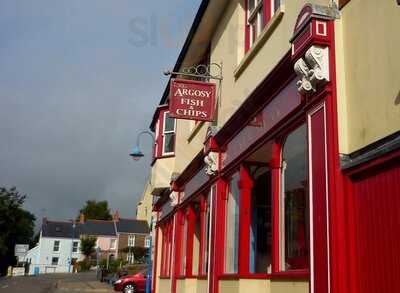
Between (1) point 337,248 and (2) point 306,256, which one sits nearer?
(1) point 337,248

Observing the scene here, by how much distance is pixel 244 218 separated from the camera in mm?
8875

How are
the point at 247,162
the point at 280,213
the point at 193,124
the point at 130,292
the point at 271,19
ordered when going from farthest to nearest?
the point at 130,292
the point at 193,124
the point at 247,162
the point at 271,19
the point at 280,213

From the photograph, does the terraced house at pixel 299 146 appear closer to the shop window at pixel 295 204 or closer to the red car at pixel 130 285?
the shop window at pixel 295 204

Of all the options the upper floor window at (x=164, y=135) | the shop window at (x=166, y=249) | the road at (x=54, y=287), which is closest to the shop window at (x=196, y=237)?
the shop window at (x=166, y=249)

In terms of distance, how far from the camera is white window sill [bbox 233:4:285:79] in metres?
7.75

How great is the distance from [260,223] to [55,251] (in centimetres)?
7794

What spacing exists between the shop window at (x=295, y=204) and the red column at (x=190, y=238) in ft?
20.6

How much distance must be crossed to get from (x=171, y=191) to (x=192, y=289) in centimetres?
383

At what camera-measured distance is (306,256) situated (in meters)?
6.43

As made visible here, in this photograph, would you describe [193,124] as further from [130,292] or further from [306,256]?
[130,292]

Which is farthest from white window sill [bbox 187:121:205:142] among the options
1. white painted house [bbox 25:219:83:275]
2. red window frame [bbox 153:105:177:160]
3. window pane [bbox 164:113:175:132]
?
white painted house [bbox 25:219:83:275]

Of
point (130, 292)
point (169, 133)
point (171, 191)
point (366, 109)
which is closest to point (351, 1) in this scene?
point (366, 109)

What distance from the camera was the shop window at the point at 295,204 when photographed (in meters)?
6.67

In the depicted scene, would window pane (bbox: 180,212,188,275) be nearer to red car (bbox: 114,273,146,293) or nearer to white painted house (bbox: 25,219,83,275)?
red car (bbox: 114,273,146,293)
